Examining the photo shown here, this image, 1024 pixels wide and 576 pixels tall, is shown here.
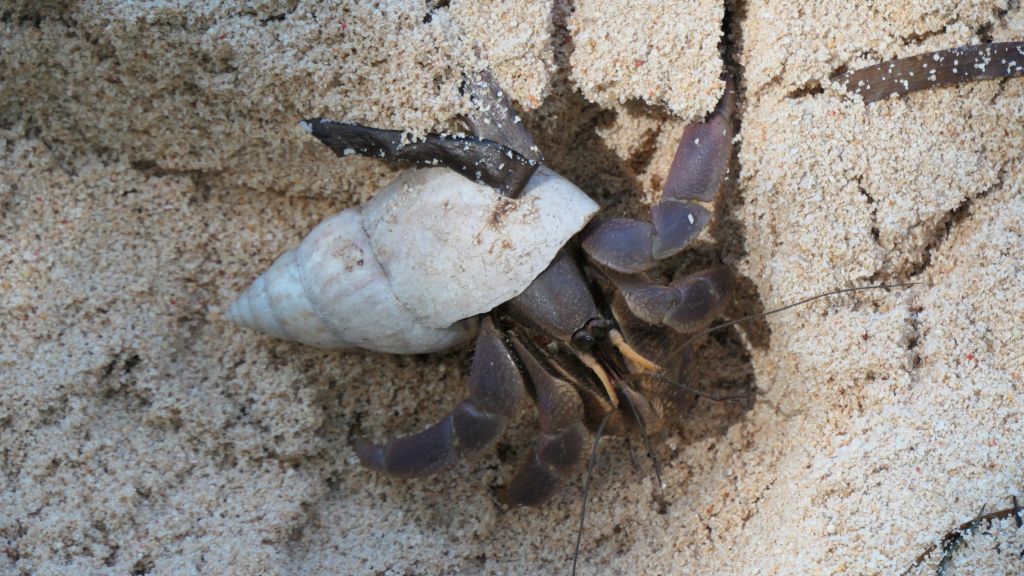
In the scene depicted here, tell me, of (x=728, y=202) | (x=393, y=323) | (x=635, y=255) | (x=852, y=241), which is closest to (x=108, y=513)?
(x=393, y=323)

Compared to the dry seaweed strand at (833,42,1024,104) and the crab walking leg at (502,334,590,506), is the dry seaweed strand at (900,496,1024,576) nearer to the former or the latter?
the crab walking leg at (502,334,590,506)

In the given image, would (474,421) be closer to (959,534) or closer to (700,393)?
(700,393)

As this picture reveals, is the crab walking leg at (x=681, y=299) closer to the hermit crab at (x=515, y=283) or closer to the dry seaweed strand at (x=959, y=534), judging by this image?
the hermit crab at (x=515, y=283)

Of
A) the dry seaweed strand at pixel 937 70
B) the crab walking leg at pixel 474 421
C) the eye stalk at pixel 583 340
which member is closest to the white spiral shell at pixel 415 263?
the crab walking leg at pixel 474 421

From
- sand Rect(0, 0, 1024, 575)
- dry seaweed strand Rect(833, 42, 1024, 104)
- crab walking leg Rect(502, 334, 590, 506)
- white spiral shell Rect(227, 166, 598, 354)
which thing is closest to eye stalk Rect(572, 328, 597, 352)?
crab walking leg Rect(502, 334, 590, 506)

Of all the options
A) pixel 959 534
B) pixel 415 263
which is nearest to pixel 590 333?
pixel 415 263

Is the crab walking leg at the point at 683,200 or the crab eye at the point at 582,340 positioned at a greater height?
the crab walking leg at the point at 683,200
